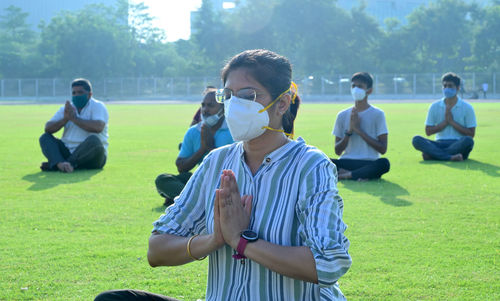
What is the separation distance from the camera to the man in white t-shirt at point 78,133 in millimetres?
11203

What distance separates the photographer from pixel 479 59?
72.1 meters

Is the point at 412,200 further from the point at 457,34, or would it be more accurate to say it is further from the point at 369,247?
the point at 457,34

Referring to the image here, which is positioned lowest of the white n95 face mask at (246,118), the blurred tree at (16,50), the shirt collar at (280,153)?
the shirt collar at (280,153)

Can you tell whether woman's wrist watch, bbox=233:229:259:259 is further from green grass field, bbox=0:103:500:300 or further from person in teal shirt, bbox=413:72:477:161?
person in teal shirt, bbox=413:72:477:161

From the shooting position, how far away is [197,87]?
72.9 meters

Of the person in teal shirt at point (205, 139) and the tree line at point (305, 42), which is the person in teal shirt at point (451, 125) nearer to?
the person in teal shirt at point (205, 139)

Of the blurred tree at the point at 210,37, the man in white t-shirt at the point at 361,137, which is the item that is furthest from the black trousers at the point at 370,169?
the blurred tree at the point at 210,37

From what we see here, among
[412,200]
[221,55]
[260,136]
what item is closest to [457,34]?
[221,55]

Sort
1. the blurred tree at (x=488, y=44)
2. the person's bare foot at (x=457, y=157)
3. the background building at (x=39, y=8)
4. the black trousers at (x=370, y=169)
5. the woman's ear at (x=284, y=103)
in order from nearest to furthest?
the woman's ear at (x=284, y=103) → the black trousers at (x=370, y=169) → the person's bare foot at (x=457, y=157) → the blurred tree at (x=488, y=44) → the background building at (x=39, y=8)

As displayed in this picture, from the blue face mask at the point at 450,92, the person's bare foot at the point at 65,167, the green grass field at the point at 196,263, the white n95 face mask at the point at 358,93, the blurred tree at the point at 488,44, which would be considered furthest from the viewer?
the blurred tree at the point at 488,44

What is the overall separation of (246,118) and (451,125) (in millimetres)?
10301

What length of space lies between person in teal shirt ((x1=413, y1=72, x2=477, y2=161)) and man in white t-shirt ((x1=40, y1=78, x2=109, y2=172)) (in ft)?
19.6

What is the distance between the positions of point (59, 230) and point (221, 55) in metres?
72.7

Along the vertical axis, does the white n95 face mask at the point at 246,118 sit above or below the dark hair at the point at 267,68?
below
